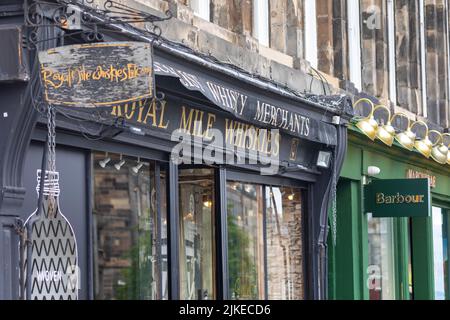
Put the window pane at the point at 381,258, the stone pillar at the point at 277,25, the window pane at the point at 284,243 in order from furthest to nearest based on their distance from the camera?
the window pane at the point at 381,258, the stone pillar at the point at 277,25, the window pane at the point at 284,243

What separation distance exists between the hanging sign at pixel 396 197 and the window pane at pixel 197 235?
529 cm

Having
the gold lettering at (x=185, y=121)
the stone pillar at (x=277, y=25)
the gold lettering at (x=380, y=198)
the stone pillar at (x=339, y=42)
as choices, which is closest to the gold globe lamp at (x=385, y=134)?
the stone pillar at (x=339, y=42)

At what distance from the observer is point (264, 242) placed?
14680 mm

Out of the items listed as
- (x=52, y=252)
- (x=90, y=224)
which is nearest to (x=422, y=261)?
(x=90, y=224)

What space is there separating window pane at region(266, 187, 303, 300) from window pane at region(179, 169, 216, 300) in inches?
70.3

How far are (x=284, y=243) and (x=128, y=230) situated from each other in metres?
4.51

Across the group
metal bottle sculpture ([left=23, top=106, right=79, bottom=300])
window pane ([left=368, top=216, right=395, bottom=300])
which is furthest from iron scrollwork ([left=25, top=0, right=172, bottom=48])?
window pane ([left=368, top=216, right=395, bottom=300])

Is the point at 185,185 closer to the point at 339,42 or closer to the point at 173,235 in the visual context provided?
the point at 173,235

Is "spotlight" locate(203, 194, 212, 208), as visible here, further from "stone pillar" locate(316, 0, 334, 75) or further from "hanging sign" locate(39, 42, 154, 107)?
"stone pillar" locate(316, 0, 334, 75)

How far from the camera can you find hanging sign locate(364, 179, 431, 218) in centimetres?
1778

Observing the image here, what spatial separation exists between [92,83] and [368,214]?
10.2 meters

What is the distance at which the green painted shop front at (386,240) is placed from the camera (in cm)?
1747

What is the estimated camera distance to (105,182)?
10.8 meters

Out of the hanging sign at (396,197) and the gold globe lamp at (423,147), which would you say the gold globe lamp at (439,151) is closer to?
the gold globe lamp at (423,147)
